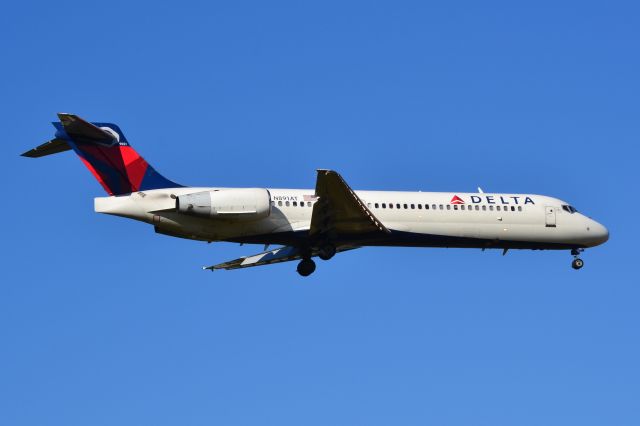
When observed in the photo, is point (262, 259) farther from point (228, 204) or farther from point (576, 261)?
point (576, 261)

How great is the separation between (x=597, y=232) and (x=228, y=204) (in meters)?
13.7

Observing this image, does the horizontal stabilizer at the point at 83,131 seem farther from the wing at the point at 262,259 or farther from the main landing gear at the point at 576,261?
the main landing gear at the point at 576,261

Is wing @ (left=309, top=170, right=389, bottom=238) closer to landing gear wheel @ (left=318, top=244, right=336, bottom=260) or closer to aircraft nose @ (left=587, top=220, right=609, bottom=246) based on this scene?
landing gear wheel @ (left=318, top=244, right=336, bottom=260)

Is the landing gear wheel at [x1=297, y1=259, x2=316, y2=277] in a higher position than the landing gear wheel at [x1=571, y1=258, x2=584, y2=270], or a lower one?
lower

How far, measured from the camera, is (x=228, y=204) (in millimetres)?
31828

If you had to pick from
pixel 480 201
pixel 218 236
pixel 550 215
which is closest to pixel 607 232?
pixel 550 215

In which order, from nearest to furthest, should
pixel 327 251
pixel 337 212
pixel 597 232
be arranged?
1. pixel 337 212
2. pixel 327 251
3. pixel 597 232

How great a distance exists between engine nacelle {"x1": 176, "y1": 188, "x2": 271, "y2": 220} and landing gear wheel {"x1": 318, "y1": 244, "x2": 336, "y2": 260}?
2.68 m

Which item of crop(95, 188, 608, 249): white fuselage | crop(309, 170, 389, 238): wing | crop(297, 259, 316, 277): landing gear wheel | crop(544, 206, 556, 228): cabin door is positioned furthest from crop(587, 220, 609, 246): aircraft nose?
crop(297, 259, 316, 277): landing gear wheel

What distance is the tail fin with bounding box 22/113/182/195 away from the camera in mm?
32031

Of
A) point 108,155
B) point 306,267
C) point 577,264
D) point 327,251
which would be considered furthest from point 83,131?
point 577,264

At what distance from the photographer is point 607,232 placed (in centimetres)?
3809

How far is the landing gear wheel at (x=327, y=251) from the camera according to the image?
34375mm

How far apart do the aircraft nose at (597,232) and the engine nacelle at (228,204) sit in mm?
11967
